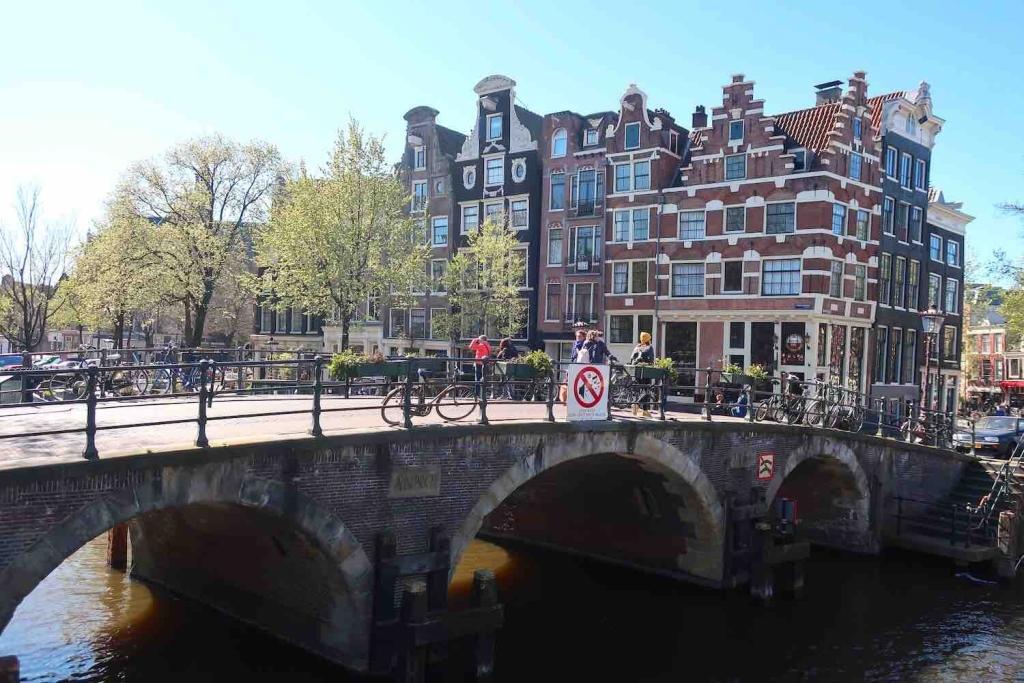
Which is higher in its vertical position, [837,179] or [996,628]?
[837,179]

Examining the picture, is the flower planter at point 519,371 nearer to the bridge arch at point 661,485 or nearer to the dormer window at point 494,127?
the bridge arch at point 661,485

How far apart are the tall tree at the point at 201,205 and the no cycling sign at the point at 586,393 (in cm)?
2488

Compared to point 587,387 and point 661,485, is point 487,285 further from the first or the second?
point 587,387

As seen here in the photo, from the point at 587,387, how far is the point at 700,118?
2502 centimetres

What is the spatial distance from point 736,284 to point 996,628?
19.4 metres

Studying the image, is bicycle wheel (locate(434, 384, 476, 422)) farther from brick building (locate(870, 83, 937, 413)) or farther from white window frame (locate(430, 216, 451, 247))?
white window frame (locate(430, 216, 451, 247))

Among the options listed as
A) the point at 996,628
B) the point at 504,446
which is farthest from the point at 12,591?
the point at 996,628

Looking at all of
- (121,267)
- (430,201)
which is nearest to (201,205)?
(121,267)

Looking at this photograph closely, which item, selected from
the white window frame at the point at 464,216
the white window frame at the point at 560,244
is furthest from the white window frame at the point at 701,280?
the white window frame at the point at 464,216

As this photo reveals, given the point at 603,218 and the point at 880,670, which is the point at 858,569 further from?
the point at 603,218

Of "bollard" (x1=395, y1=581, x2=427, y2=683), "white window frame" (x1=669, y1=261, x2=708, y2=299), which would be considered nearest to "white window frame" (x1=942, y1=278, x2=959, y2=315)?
"white window frame" (x1=669, y1=261, x2=708, y2=299)

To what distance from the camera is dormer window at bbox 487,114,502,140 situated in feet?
134

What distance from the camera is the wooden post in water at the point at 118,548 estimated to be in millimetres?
16688

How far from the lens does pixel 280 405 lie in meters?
16.9
